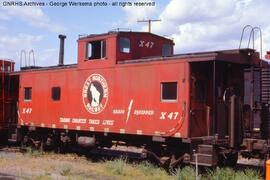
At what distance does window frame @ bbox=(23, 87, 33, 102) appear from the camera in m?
18.5

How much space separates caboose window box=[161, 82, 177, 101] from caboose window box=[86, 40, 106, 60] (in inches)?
109

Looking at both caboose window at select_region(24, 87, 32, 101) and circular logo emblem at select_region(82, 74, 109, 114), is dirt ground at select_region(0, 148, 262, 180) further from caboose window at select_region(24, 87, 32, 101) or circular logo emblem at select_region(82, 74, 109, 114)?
caboose window at select_region(24, 87, 32, 101)

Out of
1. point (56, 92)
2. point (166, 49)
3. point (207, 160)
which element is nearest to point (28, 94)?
point (56, 92)

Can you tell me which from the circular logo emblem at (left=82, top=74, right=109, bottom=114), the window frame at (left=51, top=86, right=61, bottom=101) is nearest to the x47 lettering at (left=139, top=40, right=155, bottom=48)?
the circular logo emblem at (left=82, top=74, right=109, bottom=114)

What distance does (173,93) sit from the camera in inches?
510

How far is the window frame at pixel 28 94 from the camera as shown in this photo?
18.5 meters

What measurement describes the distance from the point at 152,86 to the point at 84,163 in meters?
3.69

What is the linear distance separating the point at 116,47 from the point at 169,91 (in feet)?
8.73

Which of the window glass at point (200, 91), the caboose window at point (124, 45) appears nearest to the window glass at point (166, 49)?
the caboose window at point (124, 45)

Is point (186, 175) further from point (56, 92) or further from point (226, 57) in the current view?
point (56, 92)

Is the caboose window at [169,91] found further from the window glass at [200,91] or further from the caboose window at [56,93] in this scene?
the caboose window at [56,93]

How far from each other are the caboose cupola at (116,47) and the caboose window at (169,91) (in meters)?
2.19

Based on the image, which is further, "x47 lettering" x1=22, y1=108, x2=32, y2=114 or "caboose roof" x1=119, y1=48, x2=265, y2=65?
"x47 lettering" x1=22, y1=108, x2=32, y2=114

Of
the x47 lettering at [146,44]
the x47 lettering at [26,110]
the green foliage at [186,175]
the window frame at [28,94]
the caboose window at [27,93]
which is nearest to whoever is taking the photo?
the green foliage at [186,175]
